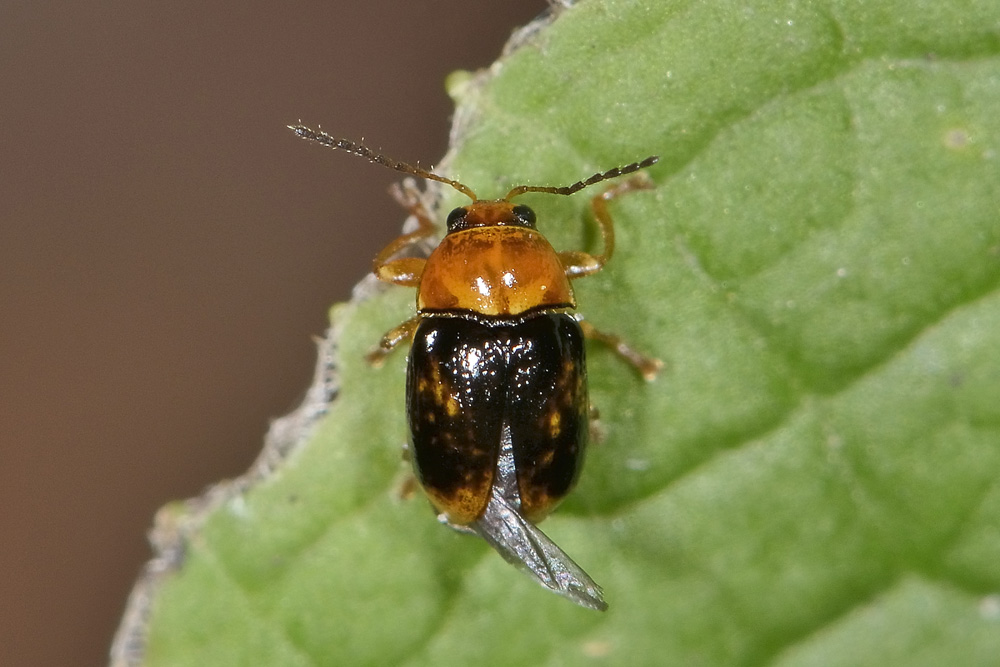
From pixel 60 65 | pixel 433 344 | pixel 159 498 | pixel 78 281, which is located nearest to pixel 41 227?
pixel 78 281

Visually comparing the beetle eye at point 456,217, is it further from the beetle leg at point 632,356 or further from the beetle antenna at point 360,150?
the beetle leg at point 632,356

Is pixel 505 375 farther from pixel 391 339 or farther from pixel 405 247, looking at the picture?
pixel 405 247

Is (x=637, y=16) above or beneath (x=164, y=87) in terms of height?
beneath

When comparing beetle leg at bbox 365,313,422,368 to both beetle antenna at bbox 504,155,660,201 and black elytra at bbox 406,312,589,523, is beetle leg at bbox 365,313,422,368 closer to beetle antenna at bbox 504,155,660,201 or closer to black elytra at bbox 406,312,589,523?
black elytra at bbox 406,312,589,523

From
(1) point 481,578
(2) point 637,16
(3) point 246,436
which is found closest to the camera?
(2) point 637,16

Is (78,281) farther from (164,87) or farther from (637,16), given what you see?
(637,16)

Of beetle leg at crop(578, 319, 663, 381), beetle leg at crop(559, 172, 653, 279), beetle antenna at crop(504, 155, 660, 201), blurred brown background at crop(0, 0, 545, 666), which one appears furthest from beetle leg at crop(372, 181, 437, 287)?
blurred brown background at crop(0, 0, 545, 666)

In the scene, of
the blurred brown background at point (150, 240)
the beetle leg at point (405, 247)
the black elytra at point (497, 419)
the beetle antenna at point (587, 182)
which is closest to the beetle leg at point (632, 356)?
the black elytra at point (497, 419)
